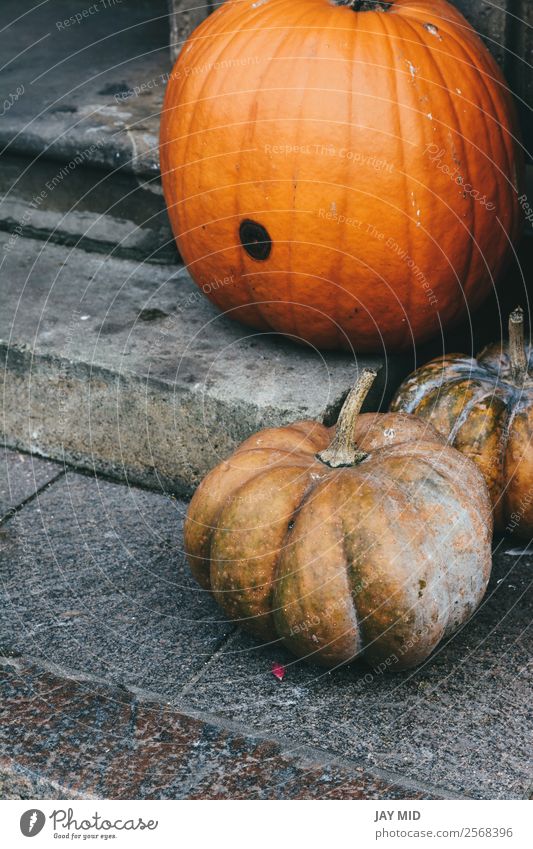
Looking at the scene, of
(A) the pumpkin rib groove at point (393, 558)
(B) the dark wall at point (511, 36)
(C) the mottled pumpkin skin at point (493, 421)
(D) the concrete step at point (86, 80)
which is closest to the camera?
(A) the pumpkin rib groove at point (393, 558)

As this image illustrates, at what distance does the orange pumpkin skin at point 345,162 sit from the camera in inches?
101

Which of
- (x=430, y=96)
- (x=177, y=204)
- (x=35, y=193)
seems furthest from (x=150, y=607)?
(x=35, y=193)

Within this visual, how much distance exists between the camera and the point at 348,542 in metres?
2.04

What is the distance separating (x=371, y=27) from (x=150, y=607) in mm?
1540

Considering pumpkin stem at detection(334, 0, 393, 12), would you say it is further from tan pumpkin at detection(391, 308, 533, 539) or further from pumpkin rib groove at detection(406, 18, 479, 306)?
tan pumpkin at detection(391, 308, 533, 539)

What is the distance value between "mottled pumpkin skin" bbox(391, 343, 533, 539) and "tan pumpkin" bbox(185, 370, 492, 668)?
249mm

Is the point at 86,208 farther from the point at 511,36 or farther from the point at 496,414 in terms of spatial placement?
the point at 496,414

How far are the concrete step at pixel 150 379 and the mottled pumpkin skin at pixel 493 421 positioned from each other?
0.25m

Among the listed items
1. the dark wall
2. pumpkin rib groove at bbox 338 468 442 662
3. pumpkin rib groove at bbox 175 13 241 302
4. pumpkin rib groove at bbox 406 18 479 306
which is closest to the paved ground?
pumpkin rib groove at bbox 338 468 442 662

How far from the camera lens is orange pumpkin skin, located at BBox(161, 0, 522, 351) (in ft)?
8.38

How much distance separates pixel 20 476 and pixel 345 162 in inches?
50.9

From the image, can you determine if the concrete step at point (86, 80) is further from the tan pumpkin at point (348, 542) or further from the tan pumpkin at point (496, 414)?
the tan pumpkin at point (348, 542)

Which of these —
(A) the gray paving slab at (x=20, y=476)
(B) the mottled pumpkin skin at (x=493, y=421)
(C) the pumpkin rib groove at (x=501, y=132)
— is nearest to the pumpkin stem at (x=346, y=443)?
(B) the mottled pumpkin skin at (x=493, y=421)

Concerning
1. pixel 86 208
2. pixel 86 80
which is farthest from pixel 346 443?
pixel 86 80
